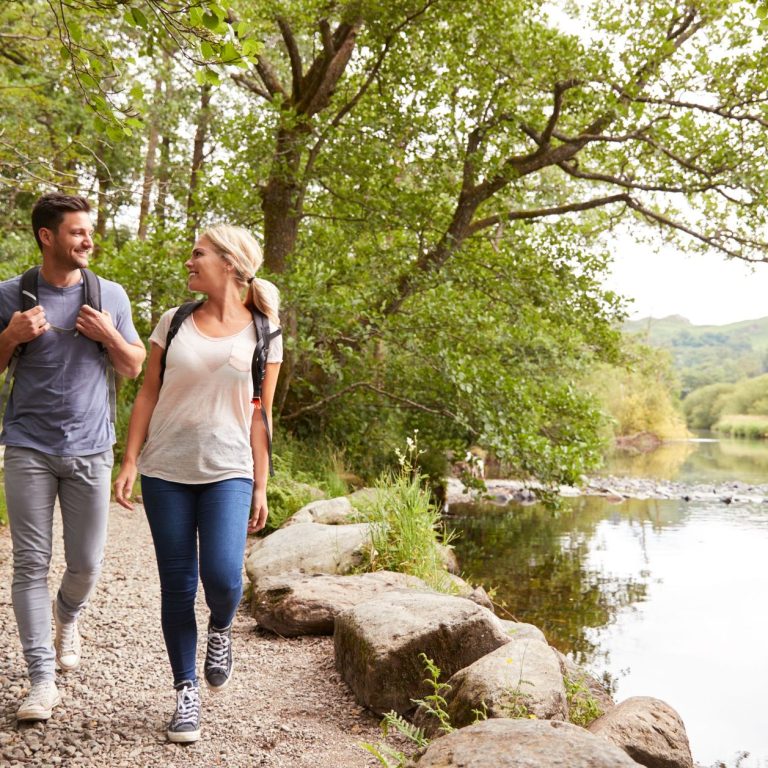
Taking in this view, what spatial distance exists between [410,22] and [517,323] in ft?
14.8

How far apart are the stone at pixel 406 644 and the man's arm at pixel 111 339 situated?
179 centimetres

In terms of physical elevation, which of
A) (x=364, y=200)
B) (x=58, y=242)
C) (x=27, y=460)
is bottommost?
(x=27, y=460)

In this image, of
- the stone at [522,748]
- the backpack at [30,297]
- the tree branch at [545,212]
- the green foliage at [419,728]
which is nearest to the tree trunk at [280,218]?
the tree branch at [545,212]

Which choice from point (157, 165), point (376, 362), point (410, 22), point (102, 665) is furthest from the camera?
point (157, 165)

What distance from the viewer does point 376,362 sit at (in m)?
11.6

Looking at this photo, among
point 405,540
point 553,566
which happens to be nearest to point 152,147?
point 553,566

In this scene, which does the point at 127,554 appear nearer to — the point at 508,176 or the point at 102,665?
the point at 102,665

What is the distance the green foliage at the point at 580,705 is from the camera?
13.0 ft

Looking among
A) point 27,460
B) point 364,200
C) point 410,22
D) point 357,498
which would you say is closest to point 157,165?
point 364,200

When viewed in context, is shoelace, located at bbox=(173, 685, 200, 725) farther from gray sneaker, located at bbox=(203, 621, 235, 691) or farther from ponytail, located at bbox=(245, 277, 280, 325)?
ponytail, located at bbox=(245, 277, 280, 325)

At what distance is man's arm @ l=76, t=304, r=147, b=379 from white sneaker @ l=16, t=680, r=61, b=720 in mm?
1369

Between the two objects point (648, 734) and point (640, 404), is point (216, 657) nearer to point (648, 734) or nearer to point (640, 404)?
point (648, 734)

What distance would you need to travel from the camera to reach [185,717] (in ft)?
10.5

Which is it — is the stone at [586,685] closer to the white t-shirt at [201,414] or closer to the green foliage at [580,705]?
the green foliage at [580,705]
